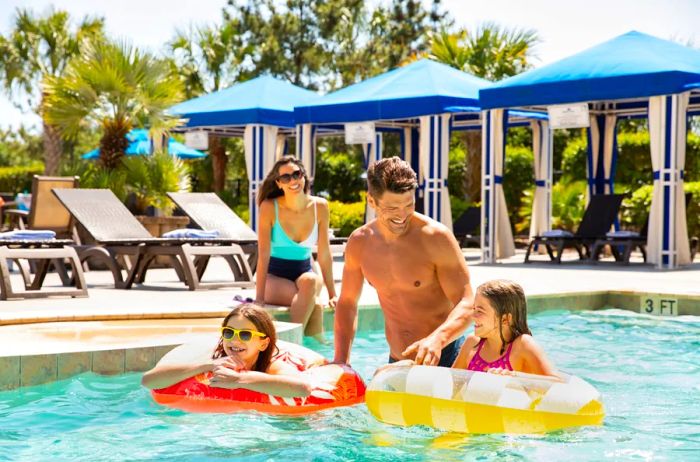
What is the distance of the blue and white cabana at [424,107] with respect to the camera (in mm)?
16750

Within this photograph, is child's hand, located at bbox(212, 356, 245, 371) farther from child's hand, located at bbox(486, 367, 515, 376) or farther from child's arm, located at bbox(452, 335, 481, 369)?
child's hand, located at bbox(486, 367, 515, 376)

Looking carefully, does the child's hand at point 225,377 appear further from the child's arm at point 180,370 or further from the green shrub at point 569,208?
the green shrub at point 569,208

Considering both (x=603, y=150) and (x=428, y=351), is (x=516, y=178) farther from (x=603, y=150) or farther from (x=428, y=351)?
(x=428, y=351)

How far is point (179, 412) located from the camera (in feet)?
16.8

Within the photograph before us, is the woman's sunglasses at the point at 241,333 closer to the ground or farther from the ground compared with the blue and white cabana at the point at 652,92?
closer to the ground

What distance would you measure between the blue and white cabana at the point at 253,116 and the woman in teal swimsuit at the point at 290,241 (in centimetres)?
1253

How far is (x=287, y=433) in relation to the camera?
4805 millimetres

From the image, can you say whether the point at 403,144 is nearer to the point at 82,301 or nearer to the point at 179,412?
the point at 82,301

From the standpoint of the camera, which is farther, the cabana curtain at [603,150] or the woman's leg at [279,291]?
the cabana curtain at [603,150]

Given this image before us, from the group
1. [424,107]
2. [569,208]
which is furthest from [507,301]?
[569,208]

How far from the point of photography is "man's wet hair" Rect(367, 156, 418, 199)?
165 inches

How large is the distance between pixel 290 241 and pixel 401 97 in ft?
32.8

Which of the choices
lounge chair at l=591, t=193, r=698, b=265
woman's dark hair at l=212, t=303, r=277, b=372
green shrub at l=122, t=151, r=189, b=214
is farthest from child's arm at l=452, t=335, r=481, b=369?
green shrub at l=122, t=151, r=189, b=214

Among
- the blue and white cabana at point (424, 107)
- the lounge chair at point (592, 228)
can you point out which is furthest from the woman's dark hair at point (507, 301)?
the blue and white cabana at point (424, 107)
